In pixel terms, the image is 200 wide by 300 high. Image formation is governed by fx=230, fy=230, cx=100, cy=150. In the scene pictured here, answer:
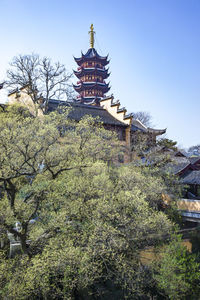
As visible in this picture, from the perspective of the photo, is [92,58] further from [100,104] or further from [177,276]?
[177,276]

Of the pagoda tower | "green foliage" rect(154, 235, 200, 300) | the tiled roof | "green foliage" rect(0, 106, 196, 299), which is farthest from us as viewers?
the pagoda tower

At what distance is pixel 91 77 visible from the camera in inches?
1315

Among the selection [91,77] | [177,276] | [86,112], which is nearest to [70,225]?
[177,276]

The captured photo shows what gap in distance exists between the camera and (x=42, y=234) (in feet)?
27.2

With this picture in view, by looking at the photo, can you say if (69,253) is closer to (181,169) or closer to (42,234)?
(42,234)

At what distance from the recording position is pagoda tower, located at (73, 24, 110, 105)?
3291cm

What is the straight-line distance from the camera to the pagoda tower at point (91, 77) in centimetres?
3291

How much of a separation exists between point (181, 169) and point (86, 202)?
9222 millimetres

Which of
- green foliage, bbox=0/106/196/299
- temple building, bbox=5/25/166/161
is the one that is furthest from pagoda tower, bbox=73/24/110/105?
green foliage, bbox=0/106/196/299

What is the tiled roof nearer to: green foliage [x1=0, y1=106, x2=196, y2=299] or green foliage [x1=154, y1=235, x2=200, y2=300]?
green foliage [x1=0, y1=106, x2=196, y2=299]

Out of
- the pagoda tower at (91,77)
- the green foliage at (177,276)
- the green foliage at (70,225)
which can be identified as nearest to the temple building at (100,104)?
the pagoda tower at (91,77)

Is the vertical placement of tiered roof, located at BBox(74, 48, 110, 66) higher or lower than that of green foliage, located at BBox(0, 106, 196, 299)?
higher

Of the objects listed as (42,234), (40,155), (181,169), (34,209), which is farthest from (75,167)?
(181,169)

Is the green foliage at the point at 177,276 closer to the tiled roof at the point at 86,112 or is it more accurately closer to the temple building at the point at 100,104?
the temple building at the point at 100,104
